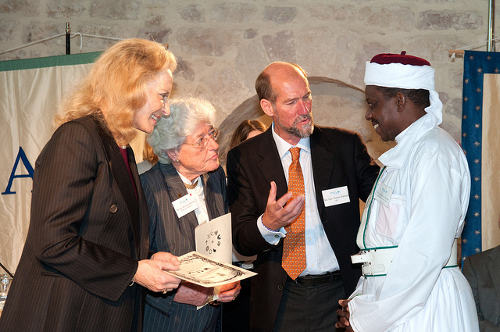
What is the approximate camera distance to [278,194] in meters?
3.06

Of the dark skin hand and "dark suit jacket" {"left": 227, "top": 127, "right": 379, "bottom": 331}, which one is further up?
"dark suit jacket" {"left": 227, "top": 127, "right": 379, "bottom": 331}

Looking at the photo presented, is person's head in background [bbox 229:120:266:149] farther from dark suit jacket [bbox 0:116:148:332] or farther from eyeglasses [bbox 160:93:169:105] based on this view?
dark suit jacket [bbox 0:116:148:332]

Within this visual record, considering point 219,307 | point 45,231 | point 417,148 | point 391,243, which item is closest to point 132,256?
point 45,231

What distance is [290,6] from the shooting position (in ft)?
16.4

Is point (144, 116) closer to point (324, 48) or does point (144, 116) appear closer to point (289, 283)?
point (289, 283)

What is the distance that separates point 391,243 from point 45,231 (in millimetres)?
1243

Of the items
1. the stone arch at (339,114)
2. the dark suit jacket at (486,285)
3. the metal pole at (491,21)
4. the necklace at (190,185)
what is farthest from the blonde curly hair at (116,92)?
the metal pole at (491,21)

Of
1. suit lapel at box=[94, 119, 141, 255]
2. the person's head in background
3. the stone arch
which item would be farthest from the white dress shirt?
the stone arch

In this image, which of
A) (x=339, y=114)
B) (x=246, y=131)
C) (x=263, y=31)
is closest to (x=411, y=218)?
(x=246, y=131)

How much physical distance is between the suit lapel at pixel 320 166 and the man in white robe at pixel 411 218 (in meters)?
0.51

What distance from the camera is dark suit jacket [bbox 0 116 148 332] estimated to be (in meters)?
2.03

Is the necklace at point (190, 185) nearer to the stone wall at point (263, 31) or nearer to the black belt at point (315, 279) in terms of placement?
the black belt at point (315, 279)

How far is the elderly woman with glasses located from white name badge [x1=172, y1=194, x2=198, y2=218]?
10 millimetres

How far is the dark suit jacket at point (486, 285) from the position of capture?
10.1 ft
